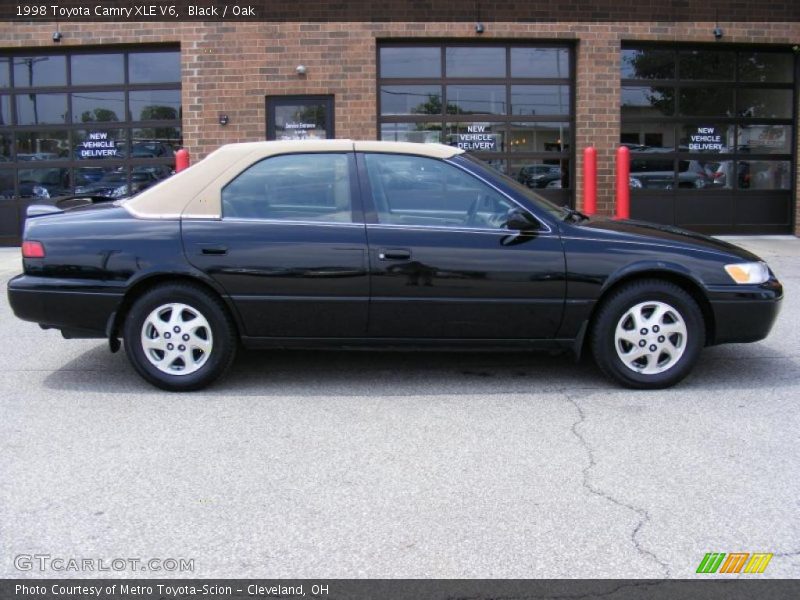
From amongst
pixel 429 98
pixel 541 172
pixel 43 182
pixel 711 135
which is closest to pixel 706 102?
pixel 711 135

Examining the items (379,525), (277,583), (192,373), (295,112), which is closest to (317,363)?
(192,373)

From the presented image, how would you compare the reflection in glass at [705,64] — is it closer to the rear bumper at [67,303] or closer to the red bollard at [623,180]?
the red bollard at [623,180]

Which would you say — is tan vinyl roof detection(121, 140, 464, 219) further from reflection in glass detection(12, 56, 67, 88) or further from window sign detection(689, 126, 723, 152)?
window sign detection(689, 126, 723, 152)

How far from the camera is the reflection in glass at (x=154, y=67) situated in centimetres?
1355

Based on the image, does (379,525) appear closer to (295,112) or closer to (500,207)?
(500,207)

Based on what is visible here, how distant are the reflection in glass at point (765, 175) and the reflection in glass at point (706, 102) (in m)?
0.96

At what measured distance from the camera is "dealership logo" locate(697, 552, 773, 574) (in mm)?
3209

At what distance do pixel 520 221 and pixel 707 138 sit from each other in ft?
32.9

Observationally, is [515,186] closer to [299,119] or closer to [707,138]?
[299,119]

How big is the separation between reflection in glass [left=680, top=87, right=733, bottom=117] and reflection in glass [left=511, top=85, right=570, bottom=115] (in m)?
2.01

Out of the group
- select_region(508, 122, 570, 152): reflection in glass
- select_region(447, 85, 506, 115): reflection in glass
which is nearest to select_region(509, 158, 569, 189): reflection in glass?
select_region(508, 122, 570, 152): reflection in glass

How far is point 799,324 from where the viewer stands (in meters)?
7.60

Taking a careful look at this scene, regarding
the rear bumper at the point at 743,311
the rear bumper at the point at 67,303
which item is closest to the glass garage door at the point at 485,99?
the rear bumper at the point at 743,311

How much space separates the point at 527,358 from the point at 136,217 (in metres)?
3.01
